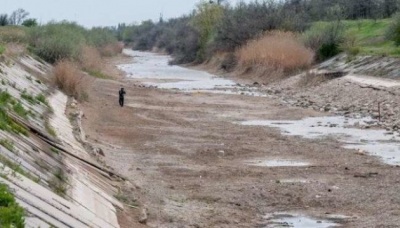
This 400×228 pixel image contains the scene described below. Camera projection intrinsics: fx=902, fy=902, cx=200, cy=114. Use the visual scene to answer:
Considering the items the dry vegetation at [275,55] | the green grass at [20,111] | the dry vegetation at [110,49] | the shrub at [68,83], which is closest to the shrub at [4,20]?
the dry vegetation at [110,49]

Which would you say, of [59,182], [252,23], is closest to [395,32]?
[252,23]

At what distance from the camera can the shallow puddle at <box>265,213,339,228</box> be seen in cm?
1423

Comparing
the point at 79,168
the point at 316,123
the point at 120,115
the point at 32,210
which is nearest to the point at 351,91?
the point at 316,123

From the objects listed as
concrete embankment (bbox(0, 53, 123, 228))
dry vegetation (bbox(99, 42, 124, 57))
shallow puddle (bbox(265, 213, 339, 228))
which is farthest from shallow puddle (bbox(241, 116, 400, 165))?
dry vegetation (bbox(99, 42, 124, 57))

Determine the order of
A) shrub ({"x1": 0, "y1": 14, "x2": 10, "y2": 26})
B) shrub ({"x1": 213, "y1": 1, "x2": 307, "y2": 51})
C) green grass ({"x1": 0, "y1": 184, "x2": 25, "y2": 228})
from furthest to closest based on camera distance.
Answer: shrub ({"x1": 0, "y1": 14, "x2": 10, "y2": 26}) < shrub ({"x1": 213, "y1": 1, "x2": 307, "y2": 51}) < green grass ({"x1": 0, "y1": 184, "x2": 25, "y2": 228})

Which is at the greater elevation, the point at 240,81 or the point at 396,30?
the point at 396,30

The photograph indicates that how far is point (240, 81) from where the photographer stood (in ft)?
202

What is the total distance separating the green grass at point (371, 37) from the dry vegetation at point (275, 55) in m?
3.29

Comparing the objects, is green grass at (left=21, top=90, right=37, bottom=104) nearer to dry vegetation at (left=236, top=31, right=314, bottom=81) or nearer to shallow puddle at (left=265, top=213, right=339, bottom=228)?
shallow puddle at (left=265, top=213, right=339, bottom=228)

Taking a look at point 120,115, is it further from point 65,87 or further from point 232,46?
point 232,46

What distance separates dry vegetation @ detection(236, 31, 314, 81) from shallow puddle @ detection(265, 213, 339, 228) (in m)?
44.0

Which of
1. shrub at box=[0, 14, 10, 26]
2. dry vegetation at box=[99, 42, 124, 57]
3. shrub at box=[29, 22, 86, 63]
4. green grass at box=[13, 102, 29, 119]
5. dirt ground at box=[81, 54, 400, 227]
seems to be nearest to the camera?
dirt ground at box=[81, 54, 400, 227]

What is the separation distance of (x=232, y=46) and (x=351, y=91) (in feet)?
117

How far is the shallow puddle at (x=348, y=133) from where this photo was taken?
76.3 feet
